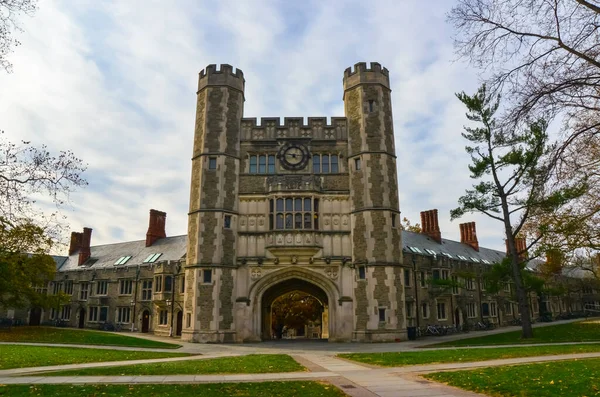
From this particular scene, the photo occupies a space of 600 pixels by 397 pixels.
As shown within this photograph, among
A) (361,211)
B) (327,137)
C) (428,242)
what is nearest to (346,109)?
(327,137)

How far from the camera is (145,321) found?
39781 mm

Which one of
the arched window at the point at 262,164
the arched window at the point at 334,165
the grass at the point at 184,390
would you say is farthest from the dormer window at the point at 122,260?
the grass at the point at 184,390

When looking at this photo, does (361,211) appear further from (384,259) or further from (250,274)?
(250,274)

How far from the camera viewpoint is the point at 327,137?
29828 millimetres

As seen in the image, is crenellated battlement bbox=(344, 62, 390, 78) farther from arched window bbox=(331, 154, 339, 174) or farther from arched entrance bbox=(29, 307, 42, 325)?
arched entrance bbox=(29, 307, 42, 325)

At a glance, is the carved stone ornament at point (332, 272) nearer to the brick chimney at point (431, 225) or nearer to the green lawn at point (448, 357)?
the green lawn at point (448, 357)

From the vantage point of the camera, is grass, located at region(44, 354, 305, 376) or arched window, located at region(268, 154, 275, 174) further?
arched window, located at region(268, 154, 275, 174)

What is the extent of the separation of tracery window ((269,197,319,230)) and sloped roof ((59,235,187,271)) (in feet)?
47.1

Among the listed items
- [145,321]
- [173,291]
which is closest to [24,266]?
[173,291]

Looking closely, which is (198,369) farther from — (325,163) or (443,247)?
(443,247)

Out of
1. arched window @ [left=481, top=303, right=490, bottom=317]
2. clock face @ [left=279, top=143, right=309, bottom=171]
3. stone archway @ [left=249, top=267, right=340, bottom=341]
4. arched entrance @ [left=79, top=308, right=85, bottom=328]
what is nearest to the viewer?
stone archway @ [left=249, top=267, right=340, bottom=341]

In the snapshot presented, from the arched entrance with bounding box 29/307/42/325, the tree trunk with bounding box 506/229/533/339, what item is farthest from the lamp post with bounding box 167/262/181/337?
the tree trunk with bounding box 506/229/533/339

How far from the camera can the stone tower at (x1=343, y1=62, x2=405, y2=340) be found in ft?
85.5

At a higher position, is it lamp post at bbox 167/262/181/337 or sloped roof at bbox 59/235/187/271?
sloped roof at bbox 59/235/187/271
